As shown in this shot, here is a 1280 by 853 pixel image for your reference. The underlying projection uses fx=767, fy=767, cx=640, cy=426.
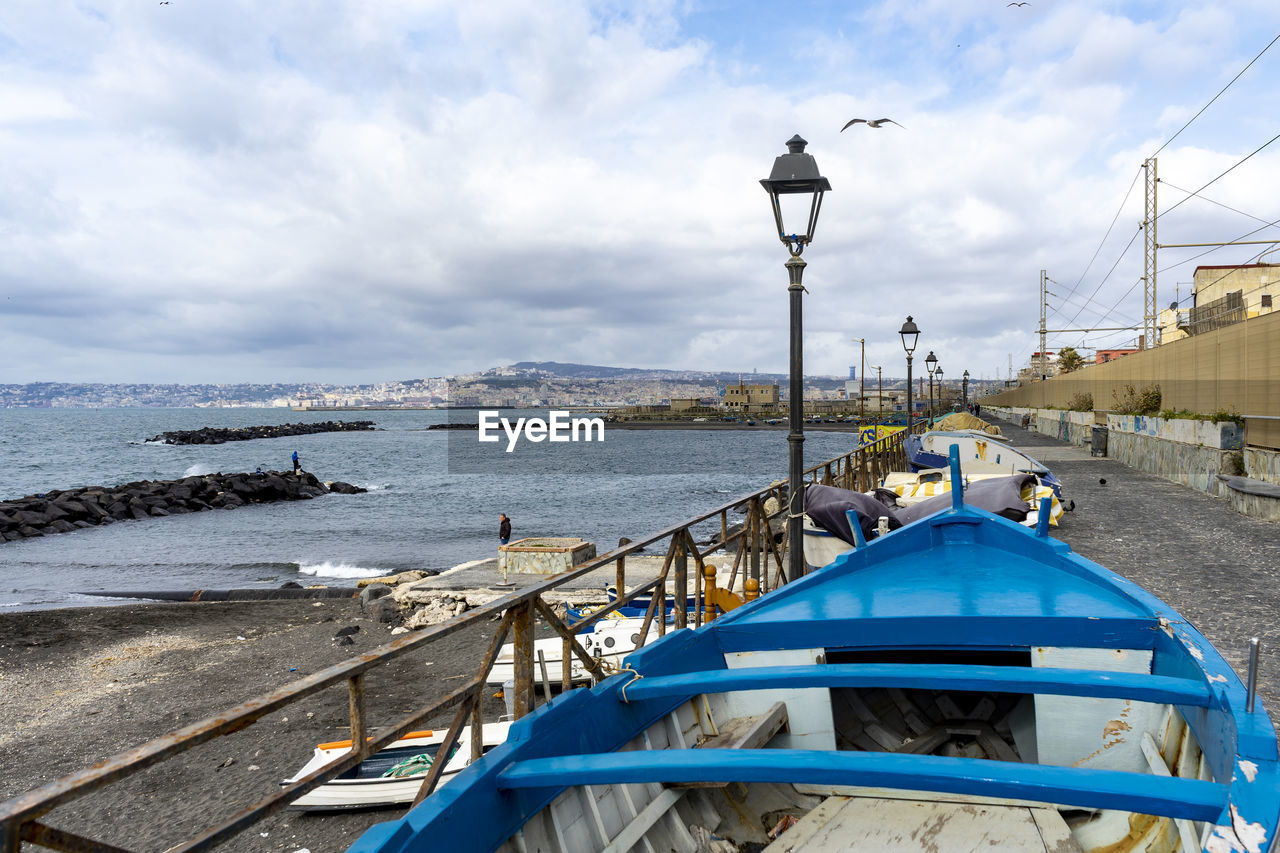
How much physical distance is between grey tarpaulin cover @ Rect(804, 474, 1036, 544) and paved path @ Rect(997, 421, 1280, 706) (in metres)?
1.74

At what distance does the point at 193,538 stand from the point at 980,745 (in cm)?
3740

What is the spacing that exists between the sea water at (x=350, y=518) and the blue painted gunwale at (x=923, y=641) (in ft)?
71.0

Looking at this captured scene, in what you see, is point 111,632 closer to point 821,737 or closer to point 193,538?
point 821,737

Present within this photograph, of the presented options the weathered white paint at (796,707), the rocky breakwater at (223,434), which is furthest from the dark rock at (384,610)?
the rocky breakwater at (223,434)

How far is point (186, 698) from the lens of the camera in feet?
38.8

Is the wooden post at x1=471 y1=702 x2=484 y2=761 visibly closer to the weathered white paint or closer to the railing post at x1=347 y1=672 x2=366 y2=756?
the railing post at x1=347 y1=672 x2=366 y2=756

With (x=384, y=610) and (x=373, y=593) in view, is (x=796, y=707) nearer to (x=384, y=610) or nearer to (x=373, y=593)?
(x=384, y=610)

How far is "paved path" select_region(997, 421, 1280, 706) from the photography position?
7219 millimetres

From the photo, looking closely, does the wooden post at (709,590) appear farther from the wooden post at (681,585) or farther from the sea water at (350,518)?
the sea water at (350,518)

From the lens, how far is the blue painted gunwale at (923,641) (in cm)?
250

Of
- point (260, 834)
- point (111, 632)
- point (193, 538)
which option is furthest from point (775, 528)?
point (193, 538)

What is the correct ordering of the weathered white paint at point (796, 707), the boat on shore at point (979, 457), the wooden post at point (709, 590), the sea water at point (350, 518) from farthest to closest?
the sea water at point (350, 518) → the boat on shore at point (979, 457) → the wooden post at point (709, 590) → the weathered white paint at point (796, 707)

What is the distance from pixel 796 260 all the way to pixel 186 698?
37.1ft

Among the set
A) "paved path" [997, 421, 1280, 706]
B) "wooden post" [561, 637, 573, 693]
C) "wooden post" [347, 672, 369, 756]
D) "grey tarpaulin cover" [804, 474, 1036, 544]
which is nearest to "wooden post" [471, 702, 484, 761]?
"wooden post" [347, 672, 369, 756]
